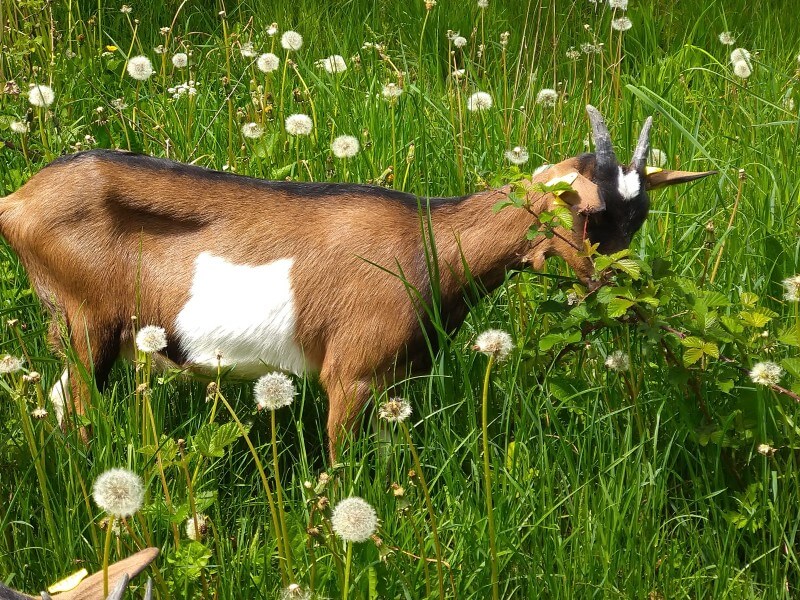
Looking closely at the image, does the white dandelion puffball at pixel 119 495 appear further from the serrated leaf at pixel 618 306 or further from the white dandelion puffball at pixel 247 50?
the white dandelion puffball at pixel 247 50

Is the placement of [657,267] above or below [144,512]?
above

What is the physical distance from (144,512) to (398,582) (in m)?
0.59

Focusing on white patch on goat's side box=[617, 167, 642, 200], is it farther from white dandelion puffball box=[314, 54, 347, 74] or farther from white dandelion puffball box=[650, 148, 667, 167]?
white dandelion puffball box=[314, 54, 347, 74]

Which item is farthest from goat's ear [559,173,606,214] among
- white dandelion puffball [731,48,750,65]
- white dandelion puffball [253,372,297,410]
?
white dandelion puffball [731,48,750,65]

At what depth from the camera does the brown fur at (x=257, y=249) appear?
3033 mm

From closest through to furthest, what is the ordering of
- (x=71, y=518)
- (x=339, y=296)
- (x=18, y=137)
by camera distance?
(x=71, y=518) → (x=339, y=296) → (x=18, y=137)

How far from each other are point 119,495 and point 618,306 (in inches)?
51.4

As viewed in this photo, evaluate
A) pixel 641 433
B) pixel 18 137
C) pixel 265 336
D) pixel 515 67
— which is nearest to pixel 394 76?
pixel 515 67

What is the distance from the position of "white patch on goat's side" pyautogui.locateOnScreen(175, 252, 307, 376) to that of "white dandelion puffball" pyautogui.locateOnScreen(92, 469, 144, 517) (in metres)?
1.23

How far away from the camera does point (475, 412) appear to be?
2850 mm

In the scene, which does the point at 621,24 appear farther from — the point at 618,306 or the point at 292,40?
the point at 618,306

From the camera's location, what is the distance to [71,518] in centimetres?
→ 254

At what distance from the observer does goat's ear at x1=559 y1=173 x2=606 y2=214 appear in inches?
113

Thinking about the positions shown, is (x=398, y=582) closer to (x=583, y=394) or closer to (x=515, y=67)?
(x=583, y=394)
